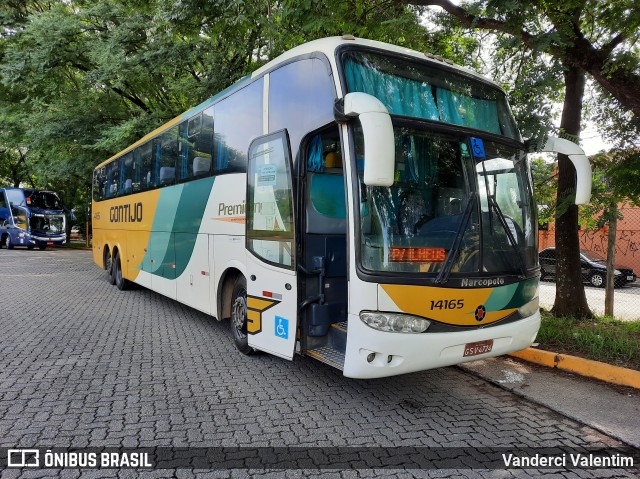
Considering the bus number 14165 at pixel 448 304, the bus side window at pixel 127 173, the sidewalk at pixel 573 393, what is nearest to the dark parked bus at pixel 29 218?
the bus side window at pixel 127 173

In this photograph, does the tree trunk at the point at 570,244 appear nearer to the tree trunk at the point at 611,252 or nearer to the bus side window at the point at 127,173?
the tree trunk at the point at 611,252

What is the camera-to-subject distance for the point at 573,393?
491 cm

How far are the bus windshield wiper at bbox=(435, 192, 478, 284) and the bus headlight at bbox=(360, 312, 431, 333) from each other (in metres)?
0.43

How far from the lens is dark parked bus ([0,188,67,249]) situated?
26.1 metres

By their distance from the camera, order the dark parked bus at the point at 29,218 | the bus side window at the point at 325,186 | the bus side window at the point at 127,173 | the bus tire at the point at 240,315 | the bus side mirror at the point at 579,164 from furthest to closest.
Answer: the dark parked bus at the point at 29,218
the bus side window at the point at 127,173
the bus tire at the point at 240,315
the bus side window at the point at 325,186
the bus side mirror at the point at 579,164

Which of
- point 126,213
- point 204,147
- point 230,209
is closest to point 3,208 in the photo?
point 126,213

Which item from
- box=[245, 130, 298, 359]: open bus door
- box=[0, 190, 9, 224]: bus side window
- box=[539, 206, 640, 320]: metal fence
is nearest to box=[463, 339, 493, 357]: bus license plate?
box=[245, 130, 298, 359]: open bus door

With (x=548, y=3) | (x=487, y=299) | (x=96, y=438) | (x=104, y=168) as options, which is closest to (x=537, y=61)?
(x=548, y=3)

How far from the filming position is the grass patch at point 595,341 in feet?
18.8

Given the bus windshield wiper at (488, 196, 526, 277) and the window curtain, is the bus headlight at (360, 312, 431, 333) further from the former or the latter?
→ the window curtain

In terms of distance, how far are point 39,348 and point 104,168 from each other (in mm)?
8655

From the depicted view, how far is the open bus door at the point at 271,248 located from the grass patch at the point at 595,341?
3620 mm

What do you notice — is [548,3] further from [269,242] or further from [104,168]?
[104,168]

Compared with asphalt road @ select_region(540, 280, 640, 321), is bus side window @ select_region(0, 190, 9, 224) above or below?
above
